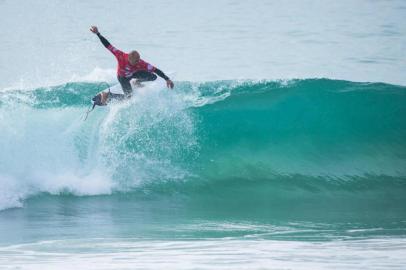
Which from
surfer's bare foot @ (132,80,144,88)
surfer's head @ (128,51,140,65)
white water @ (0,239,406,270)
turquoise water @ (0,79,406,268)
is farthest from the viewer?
surfer's bare foot @ (132,80,144,88)

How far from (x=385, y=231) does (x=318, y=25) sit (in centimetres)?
1808

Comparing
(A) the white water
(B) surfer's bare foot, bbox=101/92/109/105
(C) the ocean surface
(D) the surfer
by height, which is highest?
(D) the surfer

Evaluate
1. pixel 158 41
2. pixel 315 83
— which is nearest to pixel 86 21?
pixel 158 41

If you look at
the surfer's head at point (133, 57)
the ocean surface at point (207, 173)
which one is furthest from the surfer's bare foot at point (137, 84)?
the surfer's head at point (133, 57)

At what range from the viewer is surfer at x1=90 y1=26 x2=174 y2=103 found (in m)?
12.8

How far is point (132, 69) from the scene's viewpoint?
1305 cm

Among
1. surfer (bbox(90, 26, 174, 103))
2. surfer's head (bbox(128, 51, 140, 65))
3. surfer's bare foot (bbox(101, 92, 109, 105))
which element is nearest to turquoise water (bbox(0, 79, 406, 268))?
surfer's bare foot (bbox(101, 92, 109, 105))

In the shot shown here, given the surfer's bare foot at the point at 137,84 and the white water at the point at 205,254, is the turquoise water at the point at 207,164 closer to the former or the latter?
the white water at the point at 205,254

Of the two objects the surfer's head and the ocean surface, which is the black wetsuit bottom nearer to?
the surfer's head

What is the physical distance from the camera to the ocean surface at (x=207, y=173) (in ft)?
33.4

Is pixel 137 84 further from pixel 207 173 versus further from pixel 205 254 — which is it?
pixel 205 254

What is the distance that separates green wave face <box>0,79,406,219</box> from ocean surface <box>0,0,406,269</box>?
0.03 m

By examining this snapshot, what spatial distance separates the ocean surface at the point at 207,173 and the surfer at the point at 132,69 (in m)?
0.81

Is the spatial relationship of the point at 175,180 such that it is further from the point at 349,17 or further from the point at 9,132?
the point at 349,17
